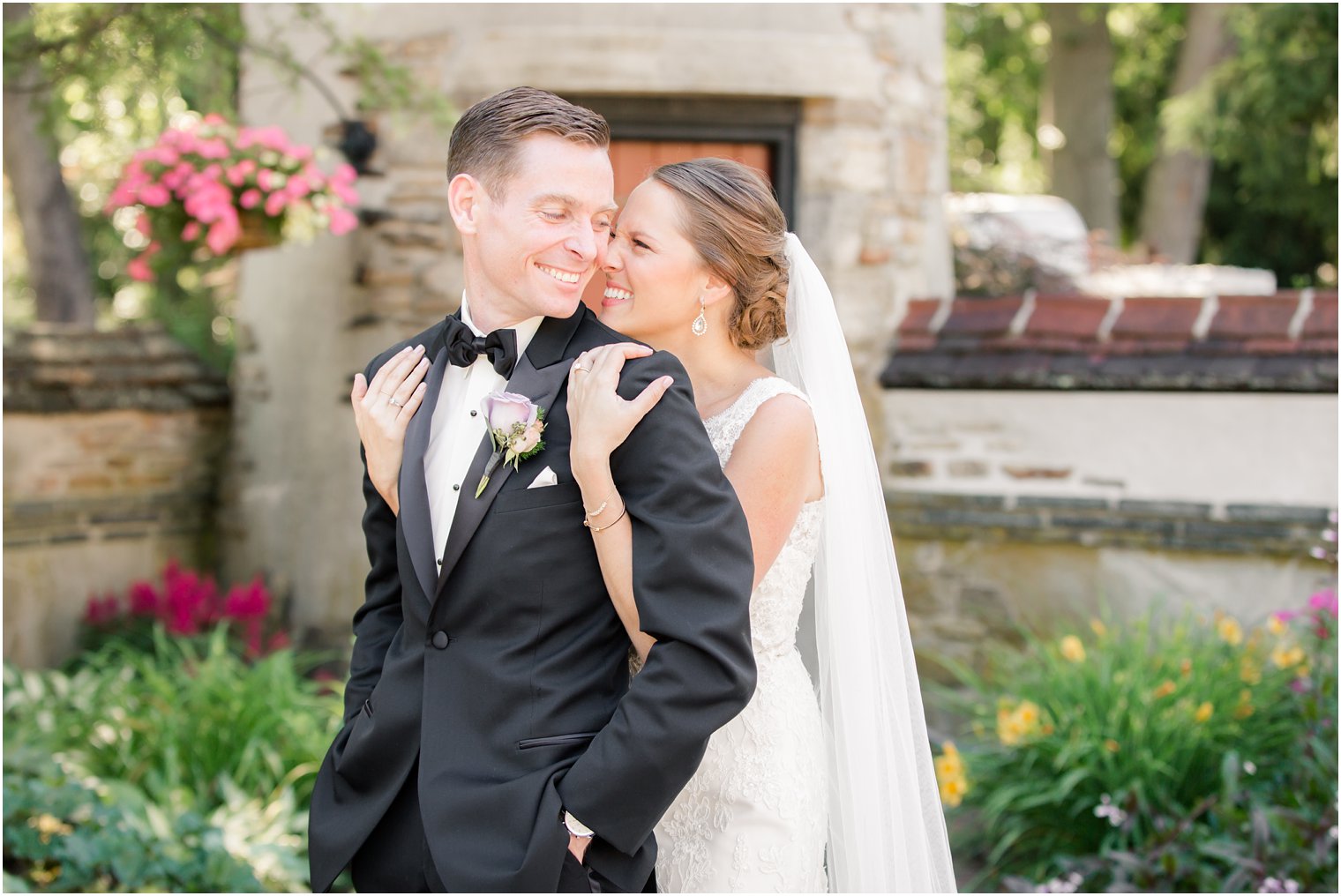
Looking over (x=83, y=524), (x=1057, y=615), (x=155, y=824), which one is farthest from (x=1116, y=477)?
(x=83, y=524)

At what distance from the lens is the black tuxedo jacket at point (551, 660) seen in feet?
6.01

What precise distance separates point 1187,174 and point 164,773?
52.8ft

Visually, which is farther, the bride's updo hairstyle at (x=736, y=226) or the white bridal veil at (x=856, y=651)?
the white bridal veil at (x=856, y=651)

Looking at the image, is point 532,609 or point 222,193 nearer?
point 532,609

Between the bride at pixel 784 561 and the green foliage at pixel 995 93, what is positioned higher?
the green foliage at pixel 995 93

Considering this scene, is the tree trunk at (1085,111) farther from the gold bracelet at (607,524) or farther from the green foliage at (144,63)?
the gold bracelet at (607,524)

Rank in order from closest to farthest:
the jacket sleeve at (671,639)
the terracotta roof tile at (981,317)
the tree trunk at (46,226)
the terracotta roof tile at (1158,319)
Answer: the jacket sleeve at (671,639) → the terracotta roof tile at (1158,319) → the terracotta roof tile at (981,317) → the tree trunk at (46,226)

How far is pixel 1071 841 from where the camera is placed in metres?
4.33

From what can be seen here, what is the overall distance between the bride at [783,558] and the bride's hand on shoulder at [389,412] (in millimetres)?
12

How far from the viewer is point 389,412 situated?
2.11 m

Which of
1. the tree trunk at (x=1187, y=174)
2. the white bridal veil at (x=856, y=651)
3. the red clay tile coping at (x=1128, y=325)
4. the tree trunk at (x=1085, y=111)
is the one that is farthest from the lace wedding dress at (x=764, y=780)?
the tree trunk at (x=1187, y=174)

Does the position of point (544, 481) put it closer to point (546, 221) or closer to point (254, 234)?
point (546, 221)

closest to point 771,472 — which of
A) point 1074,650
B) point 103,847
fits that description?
point 103,847

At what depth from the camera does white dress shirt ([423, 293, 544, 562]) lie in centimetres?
204
